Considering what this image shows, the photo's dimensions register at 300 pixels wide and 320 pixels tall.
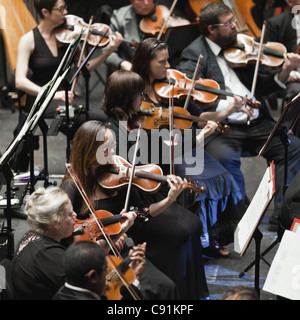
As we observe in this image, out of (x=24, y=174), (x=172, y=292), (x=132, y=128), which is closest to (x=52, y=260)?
(x=172, y=292)

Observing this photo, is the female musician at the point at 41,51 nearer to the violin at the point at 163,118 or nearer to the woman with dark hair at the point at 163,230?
the violin at the point at 163,118

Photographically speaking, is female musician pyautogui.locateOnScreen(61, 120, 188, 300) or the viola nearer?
female musician pyautogui.locateOnScreen(61, 120, 188, 300)

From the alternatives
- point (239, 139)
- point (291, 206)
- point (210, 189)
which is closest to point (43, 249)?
point (291, 206)

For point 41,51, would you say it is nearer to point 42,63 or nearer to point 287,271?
point 42,63

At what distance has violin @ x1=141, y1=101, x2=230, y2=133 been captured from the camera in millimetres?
3277

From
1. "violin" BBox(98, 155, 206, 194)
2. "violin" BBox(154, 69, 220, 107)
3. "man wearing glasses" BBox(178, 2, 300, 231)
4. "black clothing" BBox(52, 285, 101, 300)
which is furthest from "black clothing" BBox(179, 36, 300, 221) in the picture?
"black clothing" BBox(52, 285, 101, 300)

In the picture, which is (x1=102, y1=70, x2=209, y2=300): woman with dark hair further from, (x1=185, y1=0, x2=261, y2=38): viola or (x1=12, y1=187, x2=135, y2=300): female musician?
(x1=185, y1=0, x2=261, y2=38): viola

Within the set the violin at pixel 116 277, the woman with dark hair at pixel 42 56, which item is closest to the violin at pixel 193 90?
the woman with dark hair at pixel 42 56

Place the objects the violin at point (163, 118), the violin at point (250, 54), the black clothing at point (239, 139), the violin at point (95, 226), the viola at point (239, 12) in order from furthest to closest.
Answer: the viola at point (239, 12) → the violin at point (250, 54) → the black clothing at point (239, 139) → the violin at point (163, 118) → the violin at point (95, 226)

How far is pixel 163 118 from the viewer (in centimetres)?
331

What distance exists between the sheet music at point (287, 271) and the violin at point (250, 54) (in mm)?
1992

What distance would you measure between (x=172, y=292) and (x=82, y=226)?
0.47 meters

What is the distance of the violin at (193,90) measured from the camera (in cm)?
350

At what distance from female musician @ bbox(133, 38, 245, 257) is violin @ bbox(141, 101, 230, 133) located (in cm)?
12
